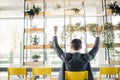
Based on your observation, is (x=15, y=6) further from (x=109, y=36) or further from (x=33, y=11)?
(x=109, y=36)

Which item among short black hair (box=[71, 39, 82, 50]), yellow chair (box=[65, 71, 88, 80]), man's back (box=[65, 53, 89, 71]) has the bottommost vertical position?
yellow chair (box=[65, 71, 88, 80])

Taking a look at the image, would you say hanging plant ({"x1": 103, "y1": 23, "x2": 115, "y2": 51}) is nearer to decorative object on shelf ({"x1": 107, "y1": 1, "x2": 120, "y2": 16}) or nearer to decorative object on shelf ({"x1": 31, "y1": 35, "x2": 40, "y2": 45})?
decorative object on shelf ({"x1": 107, "y1": 1, "x2": 120, "y2": 16})

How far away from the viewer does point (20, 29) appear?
10.5m

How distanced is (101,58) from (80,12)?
136 inches

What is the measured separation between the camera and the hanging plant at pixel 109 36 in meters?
6.50

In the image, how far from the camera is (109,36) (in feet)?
21.8

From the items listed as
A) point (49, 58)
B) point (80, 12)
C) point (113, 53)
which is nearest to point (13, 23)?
point (49, 58)

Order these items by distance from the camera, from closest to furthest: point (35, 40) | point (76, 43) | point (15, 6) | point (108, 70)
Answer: point (76, 43), point (108, 70), point (35, 40), point (15, 6)

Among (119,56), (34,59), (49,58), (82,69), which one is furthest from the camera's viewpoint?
(49,58)

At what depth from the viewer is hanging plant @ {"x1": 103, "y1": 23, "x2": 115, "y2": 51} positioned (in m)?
6.50

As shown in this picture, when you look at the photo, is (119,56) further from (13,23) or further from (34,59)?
(13,23)

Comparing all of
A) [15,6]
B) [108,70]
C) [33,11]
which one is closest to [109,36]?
[33,11]

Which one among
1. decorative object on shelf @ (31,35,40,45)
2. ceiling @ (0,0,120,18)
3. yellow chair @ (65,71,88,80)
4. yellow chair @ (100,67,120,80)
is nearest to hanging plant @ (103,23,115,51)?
decorative object on shelf @ (31,35,40,45)

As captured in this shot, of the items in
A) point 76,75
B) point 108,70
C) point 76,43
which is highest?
point 76,43
